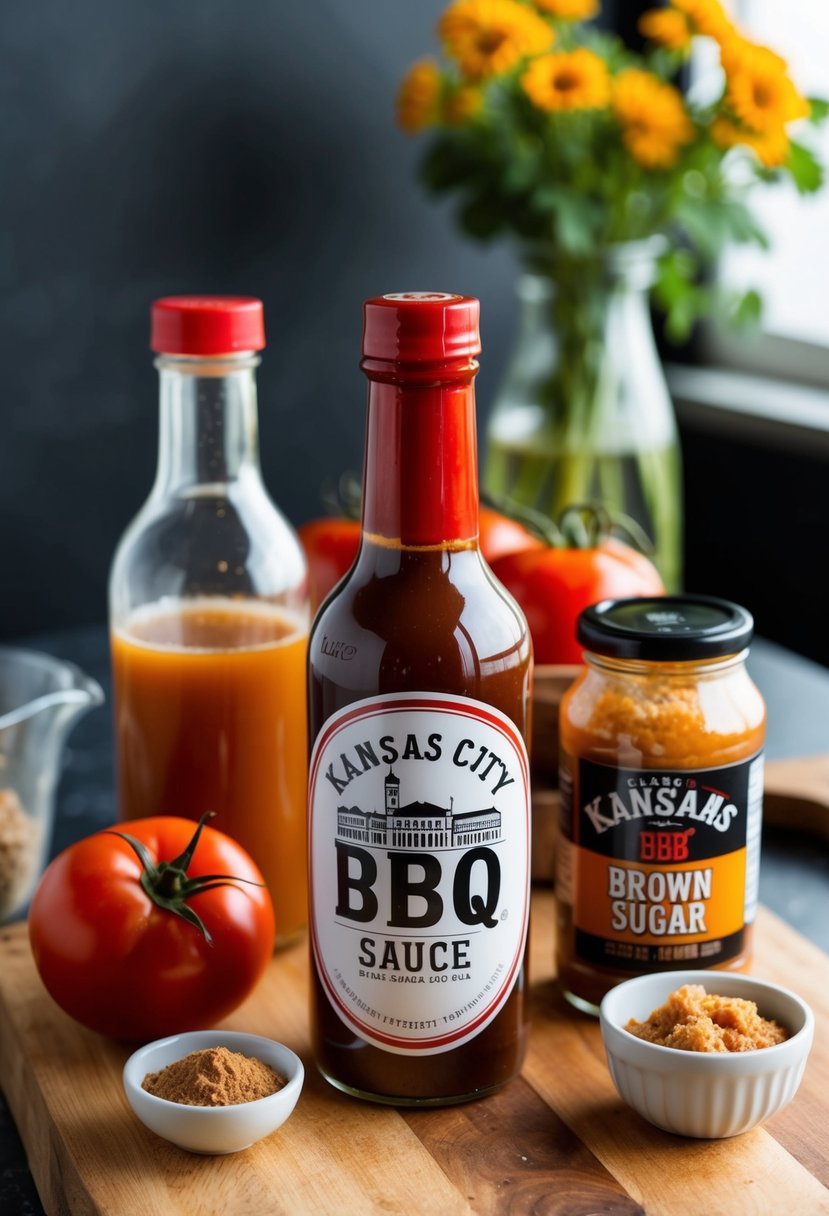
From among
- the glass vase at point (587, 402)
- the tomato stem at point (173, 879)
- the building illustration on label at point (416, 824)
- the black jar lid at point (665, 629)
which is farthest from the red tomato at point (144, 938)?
the glass vase at point (587, 402)

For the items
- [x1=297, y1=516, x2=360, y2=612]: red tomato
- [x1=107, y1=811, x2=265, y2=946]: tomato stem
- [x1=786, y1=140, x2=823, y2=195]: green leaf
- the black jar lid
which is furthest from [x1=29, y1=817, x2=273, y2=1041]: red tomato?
[x1=786, y1=140, x2=823, y2=195]: green leaf

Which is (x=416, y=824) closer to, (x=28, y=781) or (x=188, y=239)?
(x=28, y=781)

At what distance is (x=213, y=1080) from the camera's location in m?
0.75

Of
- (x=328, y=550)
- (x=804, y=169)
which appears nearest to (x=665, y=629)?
(x=328, y=550)

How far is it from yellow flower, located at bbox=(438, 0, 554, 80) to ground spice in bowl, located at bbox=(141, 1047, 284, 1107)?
103cm

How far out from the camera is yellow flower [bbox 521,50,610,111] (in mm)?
1405

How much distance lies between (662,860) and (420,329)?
33 cm

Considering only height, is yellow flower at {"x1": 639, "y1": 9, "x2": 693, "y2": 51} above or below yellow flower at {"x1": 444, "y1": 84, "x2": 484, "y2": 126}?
above

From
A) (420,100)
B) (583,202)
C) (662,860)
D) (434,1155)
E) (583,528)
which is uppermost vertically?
(420,100)

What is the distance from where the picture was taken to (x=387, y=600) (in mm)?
755

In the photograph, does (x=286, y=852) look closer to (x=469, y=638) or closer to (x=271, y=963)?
(x=271, y=963)

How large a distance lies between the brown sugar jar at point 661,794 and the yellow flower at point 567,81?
715mm

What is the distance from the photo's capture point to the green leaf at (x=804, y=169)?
1.53 meters

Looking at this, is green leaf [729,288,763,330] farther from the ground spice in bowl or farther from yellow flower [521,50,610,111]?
the ground spice in bowl
